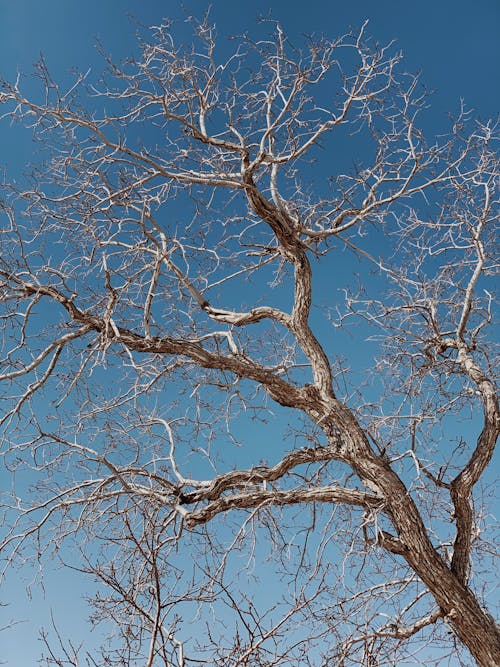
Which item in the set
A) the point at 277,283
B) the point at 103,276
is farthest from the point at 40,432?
the point at 277,283

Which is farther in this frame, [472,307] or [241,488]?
[472,307]

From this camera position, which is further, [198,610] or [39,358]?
[39,358]

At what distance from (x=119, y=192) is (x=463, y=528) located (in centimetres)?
513

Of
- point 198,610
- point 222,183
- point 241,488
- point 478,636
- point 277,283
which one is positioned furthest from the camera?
point 277,283

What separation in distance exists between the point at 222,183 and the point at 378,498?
3.73 meters

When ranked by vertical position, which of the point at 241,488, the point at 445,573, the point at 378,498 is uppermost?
the point at 241,488

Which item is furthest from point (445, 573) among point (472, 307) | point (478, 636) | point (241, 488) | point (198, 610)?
point (472, 307)

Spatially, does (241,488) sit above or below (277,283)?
below

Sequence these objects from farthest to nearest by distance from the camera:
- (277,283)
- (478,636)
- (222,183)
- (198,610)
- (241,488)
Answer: (277,283), (222,183), (241,488), (478,636), (198,610)

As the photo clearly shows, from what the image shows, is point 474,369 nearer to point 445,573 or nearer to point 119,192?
point 445,573

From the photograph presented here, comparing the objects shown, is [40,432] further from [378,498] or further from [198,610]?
[378,498]

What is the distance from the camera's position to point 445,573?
7.13 metres

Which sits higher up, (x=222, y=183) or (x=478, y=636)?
→ (x=222, y=183)

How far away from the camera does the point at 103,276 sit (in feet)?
24.0
